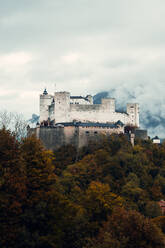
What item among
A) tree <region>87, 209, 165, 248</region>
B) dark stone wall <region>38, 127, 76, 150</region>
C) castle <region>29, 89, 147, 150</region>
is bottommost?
tree <region>87, 209, 165, 248</region>

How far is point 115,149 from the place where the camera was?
71375mm

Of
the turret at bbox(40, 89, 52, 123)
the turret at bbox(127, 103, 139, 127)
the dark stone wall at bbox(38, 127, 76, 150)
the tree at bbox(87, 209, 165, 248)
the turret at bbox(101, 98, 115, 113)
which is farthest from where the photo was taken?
the turret at bbox(127, 103, 139, 127)

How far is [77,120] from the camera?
80.8 metres

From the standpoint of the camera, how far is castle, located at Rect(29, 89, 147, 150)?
244ft

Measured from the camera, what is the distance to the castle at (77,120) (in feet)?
244

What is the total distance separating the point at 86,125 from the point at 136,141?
8.21 metres

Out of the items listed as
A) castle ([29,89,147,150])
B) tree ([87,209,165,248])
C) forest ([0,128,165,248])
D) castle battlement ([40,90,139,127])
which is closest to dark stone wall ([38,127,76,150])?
castle ([29,89,147,150])

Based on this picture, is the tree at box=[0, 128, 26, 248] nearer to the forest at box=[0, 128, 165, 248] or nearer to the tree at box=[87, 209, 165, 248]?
the forest at box=[0, 128, 165, 248]

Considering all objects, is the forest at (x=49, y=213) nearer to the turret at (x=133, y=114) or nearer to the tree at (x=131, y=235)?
the tree at (x=131, y=235)

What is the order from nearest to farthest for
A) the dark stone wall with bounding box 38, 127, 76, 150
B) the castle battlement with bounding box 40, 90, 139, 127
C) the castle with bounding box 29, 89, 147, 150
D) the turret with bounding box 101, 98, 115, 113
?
the dark stone wall with bounding box 38, 127, 76, 150 < the castle with bounding box 29, 89, 147, 150 < the castle battlement with bounding box 40, 90, 139, 127 < the turret with bounding box 101, 98, 115, 113

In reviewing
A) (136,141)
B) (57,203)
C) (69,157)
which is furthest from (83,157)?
(57,203)

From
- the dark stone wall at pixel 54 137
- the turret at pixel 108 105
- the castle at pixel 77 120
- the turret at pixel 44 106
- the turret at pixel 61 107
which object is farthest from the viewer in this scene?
the turret at pixel 108 105

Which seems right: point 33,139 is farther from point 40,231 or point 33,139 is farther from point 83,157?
point 83,157

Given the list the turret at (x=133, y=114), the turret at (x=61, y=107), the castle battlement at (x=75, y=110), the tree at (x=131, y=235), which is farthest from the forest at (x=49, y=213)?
the turret at (x=133, y=114)
